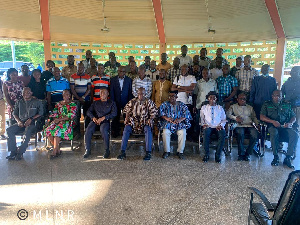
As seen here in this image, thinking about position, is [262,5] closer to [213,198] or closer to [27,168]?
[213,198]

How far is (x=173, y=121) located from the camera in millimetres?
4871

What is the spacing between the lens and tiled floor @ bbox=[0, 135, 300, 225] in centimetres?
278

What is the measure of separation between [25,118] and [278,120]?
487 centimetres

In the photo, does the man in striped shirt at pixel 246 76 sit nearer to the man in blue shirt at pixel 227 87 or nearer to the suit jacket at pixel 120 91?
the man in blue shirt at pixel 227 87

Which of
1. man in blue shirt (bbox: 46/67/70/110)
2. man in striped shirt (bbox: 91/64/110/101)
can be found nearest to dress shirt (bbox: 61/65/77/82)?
man in blue shirt (bbox: 46/67/70/110)

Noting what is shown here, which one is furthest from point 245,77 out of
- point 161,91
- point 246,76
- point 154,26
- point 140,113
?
point 154,26

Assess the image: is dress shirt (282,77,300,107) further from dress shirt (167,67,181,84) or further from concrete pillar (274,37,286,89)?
concrete pillar (274,37,286,89)

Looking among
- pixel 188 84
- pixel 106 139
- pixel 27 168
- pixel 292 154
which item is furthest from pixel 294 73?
pixel 27 168

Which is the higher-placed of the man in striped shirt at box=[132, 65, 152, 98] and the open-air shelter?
the open-air shelter

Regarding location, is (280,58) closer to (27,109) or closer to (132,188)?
(132,188)

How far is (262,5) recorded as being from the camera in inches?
314

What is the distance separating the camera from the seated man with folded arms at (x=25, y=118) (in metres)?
4.70

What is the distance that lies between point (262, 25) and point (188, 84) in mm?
4650

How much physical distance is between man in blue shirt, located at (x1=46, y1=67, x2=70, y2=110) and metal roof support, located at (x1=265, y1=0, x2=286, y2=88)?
21.5 feet
